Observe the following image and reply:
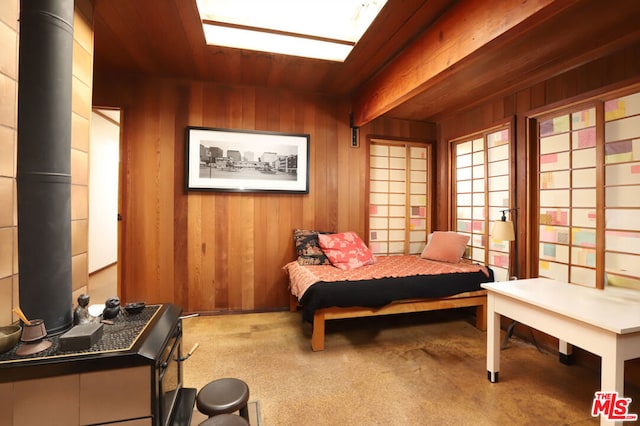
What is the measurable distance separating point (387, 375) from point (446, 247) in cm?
172

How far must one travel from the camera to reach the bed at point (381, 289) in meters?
2.37

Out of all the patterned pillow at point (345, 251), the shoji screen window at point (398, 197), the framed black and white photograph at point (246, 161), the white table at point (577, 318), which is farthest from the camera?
the shoji screen window at point (398, 197)

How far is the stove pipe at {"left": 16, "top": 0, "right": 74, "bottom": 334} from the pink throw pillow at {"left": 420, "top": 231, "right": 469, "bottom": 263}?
3.20 meters

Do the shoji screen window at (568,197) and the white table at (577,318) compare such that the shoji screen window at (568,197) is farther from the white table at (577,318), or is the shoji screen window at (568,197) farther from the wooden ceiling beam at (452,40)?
the wooden ceiling beam at (452,40)

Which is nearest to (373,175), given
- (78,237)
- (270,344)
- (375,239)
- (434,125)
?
(375,239)

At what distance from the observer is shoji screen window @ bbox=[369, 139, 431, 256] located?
12.5 feet

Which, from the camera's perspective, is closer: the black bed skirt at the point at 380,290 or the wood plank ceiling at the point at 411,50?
the wood plank ceiling at the point at 411,50

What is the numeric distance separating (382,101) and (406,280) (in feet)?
5.49

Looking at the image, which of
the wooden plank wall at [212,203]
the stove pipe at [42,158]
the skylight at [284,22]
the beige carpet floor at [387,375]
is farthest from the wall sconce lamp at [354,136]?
the stove pipe at [42,158]

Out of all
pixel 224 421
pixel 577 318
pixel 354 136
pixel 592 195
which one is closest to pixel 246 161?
pixel 354 136

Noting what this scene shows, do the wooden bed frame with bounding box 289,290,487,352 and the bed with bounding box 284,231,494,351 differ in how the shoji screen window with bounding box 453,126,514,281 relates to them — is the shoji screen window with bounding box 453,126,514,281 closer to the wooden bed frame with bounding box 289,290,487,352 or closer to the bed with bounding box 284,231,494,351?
the bed with bounding box 284,231,494,351

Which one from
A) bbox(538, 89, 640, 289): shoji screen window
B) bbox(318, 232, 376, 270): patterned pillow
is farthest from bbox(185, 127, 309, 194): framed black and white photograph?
bbox(538, 89, 640, 289): shoji screen window

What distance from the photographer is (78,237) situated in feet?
5.37

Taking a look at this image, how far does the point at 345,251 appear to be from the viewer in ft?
10.1
